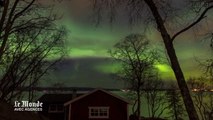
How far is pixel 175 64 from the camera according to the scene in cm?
1208

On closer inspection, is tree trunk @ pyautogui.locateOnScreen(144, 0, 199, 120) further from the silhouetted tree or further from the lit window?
the silhouetted tree

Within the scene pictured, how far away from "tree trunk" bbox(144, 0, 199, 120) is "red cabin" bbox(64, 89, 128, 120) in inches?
1353

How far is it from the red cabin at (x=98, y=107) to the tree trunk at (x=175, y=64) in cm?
3436

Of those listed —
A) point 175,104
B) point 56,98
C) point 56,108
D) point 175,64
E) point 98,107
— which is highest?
point 56,98

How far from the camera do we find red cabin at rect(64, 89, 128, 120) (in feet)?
151

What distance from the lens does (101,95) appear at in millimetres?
47219

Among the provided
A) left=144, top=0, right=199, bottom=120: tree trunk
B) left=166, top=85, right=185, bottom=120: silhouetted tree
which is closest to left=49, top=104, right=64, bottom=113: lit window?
left=166, top=85, right=185, bottom=120: silhouetted tree

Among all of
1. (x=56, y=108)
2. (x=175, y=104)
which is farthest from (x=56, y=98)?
(x=175, y=104)

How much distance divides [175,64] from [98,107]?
35.3m

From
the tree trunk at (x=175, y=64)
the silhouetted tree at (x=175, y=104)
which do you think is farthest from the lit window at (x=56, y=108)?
the tree trunk at (x=175, y=64)

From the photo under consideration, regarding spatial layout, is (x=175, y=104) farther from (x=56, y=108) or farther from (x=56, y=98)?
(x=56, y=108)

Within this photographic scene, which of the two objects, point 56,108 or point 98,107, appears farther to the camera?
point 56,108

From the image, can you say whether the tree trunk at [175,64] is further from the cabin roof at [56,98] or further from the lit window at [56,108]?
the lit window at [56,108]

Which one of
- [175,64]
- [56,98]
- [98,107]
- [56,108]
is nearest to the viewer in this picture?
[175,64]
